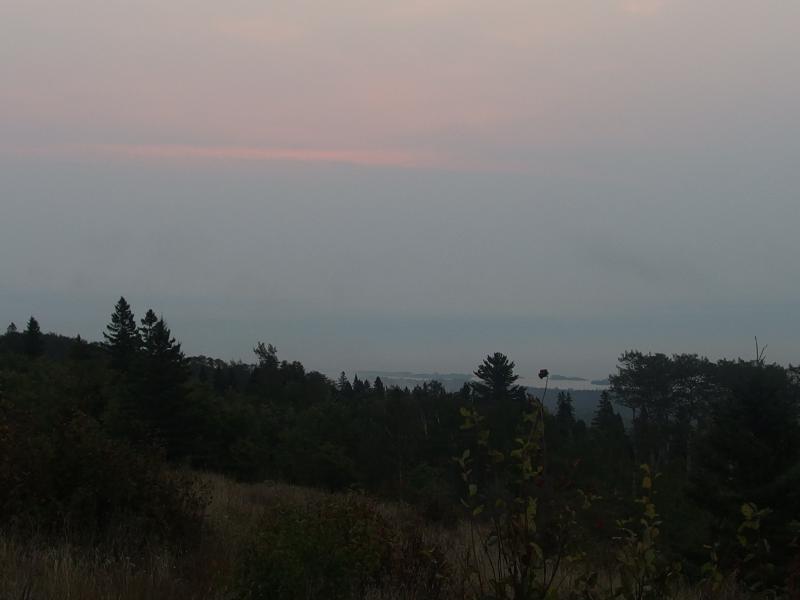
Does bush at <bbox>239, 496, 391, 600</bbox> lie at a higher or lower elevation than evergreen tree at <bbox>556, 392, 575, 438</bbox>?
higher

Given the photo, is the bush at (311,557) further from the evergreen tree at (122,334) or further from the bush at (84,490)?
the evergreen tree at (122,334)

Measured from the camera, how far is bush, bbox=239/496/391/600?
384 cm

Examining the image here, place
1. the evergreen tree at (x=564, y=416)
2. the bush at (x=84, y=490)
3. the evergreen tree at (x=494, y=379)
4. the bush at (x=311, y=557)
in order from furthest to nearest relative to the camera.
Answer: the evergreen tree at (x=494, y=379) < the evergreen tree at (x=564, y=416) < the bush at (x=84, y=490) < the bush at (x=311, y=557)

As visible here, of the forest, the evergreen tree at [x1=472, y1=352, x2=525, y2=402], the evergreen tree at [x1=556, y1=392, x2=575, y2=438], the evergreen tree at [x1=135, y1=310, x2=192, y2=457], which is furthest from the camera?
the evergreen tree at [x1=472, y1=352, x2=525, y2=402]

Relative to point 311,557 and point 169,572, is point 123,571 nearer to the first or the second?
point 169,572

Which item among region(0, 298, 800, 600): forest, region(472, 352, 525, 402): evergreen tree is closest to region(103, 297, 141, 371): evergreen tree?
region(472, 352, 525, 402): evergreen tree

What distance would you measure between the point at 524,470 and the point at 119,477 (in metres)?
3.82

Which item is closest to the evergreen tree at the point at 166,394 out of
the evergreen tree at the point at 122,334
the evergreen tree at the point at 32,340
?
the evergreen tree at the point at 122,334

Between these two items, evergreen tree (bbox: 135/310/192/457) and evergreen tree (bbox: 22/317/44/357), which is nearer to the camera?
evergreen tree (bbox: 135/310/192/457)

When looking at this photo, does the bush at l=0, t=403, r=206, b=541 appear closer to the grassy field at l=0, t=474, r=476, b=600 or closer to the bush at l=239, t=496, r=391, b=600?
the grassy field at l=0, t=474, r=476, b=600

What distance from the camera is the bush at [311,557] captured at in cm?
384

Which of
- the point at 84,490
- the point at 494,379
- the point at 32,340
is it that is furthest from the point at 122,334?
the point at 84,490

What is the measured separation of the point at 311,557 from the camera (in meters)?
4.07

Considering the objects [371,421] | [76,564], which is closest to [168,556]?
[76,564]
